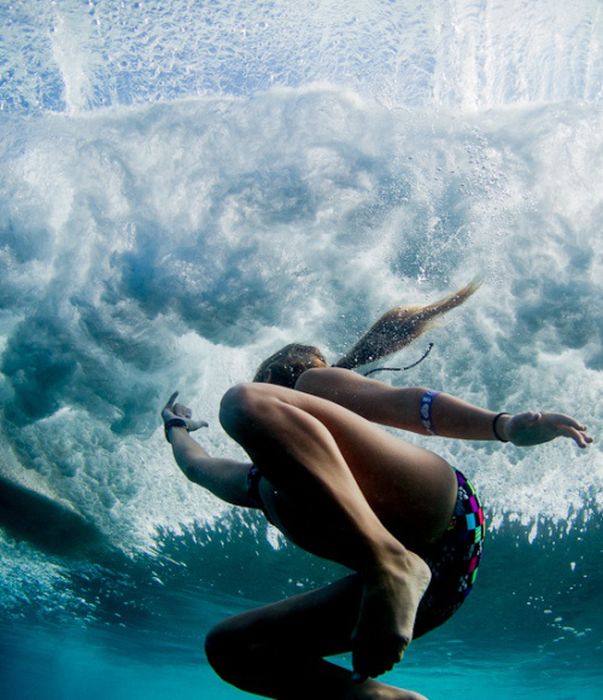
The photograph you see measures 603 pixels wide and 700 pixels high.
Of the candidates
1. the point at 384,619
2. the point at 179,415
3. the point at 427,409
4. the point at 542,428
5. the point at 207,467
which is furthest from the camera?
the point at 179,415

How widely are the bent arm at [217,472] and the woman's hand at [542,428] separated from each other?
4.21 ft

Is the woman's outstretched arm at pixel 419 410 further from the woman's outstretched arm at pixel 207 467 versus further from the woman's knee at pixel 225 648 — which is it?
the woman's knee at pixel 225 648

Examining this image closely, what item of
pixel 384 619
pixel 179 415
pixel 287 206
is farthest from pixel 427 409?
pixel 287 206

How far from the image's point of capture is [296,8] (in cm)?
532

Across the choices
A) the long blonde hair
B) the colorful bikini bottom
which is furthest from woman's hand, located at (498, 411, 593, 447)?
the long blonde hair

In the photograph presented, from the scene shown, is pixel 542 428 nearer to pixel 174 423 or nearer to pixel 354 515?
pixel 354 515

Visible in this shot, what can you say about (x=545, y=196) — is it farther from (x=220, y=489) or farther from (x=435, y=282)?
(x=220, y=489)

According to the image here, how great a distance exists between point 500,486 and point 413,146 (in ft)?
28.2

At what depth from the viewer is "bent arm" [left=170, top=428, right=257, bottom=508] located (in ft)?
8.32

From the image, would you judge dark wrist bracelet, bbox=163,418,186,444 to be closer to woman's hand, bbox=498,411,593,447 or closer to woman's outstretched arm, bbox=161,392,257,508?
woman's outstretched arm, bbox=161,392,257,508

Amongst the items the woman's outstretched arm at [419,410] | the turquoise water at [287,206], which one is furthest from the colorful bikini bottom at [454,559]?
the turquoise water at [287,206]

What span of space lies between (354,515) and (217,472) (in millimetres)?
1457

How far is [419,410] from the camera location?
2.21 m

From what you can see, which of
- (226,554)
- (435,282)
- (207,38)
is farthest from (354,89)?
(226,554)
